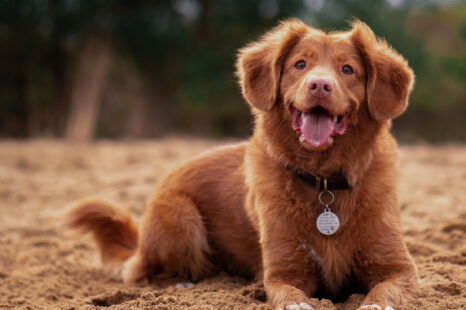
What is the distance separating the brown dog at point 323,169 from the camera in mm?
3301

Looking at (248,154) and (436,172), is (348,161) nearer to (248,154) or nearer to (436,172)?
(248,154)

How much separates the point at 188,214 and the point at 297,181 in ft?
3.35

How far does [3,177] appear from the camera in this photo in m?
8.45

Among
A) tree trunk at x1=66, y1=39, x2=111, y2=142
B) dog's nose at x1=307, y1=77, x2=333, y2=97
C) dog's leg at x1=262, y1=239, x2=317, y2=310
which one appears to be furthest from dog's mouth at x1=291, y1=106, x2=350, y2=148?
tree trunk at x1=66, y1=39, x2=111, y2=142

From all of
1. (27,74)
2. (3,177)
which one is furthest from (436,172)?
(27,74)

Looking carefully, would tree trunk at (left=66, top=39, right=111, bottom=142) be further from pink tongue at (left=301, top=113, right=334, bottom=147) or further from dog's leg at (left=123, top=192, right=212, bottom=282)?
pink tongue at (left=301, top=113, right=334, bottom=147)

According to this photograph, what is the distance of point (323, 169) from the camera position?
3467mm

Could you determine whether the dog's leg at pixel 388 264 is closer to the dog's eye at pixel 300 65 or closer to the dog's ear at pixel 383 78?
the dog's ear at pixel 383 78

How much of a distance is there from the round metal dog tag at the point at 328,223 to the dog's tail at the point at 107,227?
6.40ft

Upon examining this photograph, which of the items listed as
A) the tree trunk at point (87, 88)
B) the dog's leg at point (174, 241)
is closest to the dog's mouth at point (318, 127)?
the dog's leg at point (174, 241)

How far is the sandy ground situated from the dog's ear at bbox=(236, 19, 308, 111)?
1218 millimetres

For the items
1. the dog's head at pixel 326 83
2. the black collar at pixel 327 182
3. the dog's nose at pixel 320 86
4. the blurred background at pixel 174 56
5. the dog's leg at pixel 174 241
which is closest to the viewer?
the dog's nose at pixel 320 86

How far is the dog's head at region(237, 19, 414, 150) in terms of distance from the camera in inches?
129

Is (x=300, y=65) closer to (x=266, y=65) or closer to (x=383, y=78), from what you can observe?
(x=266, y=65)
